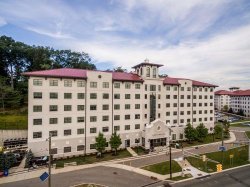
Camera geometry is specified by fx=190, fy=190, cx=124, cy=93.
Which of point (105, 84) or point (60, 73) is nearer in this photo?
point (60, 73)

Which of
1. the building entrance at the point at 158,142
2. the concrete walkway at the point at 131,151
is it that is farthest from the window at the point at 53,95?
the building entrance at the point at 158,142

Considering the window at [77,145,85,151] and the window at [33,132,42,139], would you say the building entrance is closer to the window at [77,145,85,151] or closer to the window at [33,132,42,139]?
the window at [77,145,85,151]

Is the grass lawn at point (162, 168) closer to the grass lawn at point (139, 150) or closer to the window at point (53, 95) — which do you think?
the grass lawn at point (139, 150)

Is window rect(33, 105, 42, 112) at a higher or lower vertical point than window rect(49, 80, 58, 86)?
lower

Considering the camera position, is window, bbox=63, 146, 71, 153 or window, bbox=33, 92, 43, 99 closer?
window, bbox=33, 92, 43, 99

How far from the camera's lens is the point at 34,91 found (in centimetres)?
4044

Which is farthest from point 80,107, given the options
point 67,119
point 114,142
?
point 114,142

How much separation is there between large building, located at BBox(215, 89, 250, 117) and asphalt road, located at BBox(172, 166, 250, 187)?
99.0 m

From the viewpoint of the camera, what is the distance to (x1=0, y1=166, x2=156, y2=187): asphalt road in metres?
29.5

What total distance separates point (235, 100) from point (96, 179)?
127 meters

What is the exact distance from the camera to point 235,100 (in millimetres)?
129750

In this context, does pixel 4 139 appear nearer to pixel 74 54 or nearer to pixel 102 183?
pixel 102 183

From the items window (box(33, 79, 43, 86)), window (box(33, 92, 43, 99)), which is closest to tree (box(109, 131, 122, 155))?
window (box(33, 92, 43, 99))

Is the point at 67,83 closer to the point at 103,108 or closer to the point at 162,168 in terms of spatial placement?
the point at 103,108
